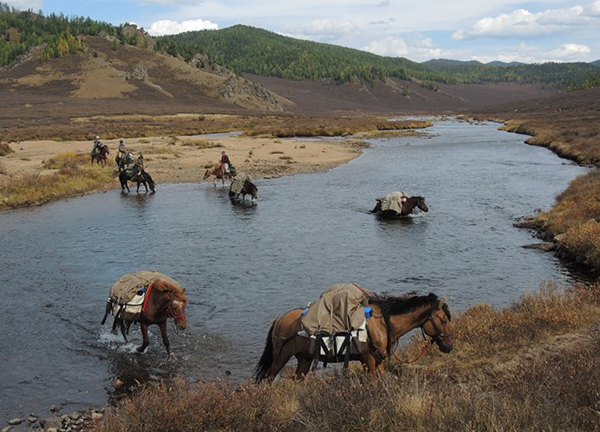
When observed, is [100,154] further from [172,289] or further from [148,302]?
[172,289]

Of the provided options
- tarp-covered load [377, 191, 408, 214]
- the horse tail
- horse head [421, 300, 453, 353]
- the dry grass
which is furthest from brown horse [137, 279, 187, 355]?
the dry grass

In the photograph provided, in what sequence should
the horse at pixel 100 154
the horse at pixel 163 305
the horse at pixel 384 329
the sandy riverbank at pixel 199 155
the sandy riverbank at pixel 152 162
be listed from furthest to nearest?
the sandy riverbank at pixel 199 155
the horse at pixel 100 154
the sandy riverbank at pixel 152 162
the horse at pixel 163 305
the horse at pixel 384 329

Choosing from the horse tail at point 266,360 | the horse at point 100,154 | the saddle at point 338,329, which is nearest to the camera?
the saddle at point 338,329

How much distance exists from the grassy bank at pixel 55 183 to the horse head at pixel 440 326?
24.7 meters

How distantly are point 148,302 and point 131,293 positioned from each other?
16.1 inches

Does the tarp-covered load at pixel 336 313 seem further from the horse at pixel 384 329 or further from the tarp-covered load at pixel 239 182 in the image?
the tarp-covered load at pixel 239 182

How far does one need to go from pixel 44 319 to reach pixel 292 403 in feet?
28.1

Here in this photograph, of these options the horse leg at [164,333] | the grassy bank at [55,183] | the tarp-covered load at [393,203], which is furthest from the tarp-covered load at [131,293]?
the grassy bank at [55,183]

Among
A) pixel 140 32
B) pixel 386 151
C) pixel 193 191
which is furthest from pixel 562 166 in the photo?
pixel 140 32

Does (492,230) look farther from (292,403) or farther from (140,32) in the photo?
(140,32)

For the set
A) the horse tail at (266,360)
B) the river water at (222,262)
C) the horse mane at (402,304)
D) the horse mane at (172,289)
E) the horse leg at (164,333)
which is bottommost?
the river water at (222,262)

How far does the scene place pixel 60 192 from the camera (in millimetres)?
30672

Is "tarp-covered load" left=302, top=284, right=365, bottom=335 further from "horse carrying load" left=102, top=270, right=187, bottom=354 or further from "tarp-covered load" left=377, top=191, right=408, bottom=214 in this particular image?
"tarp-covered load" left=377, top=191, right=408, bottom=214

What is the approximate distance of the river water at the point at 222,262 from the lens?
443 inches
